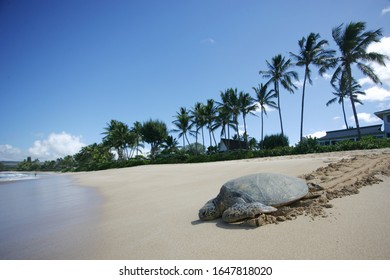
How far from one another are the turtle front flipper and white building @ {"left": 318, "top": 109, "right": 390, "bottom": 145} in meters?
32.3

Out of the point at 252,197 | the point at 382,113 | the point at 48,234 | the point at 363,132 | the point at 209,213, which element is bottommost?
the point at 48,234

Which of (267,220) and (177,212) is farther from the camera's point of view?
(177,212)

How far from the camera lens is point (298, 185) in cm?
349

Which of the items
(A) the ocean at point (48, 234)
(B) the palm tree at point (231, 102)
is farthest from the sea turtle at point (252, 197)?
(B) the palm tree at point (231, 102)

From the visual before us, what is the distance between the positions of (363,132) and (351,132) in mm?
1471

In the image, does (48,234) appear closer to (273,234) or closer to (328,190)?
(273,234)

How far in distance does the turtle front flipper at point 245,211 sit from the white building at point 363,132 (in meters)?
32.3

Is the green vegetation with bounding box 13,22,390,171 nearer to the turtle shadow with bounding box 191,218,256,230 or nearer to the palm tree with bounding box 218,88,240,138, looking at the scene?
the palm tree with bounding box 218,88,240,138

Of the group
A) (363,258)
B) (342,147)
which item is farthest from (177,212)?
(342,147)

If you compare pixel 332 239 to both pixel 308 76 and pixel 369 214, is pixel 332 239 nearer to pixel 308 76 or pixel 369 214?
pixel 369 214

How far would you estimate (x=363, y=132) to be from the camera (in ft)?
103

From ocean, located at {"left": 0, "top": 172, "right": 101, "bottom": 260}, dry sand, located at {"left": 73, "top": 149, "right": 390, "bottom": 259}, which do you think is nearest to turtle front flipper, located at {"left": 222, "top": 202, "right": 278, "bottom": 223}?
dry sand, located at {"left": 73, "top": 149, "right": 390, "bottom": 259}

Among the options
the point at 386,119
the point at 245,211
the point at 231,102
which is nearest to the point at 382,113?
the point at 386,119

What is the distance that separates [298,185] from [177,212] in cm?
225
